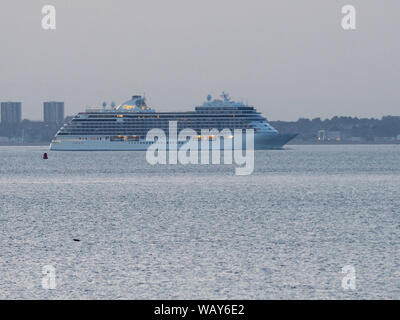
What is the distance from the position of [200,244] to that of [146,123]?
363 ft

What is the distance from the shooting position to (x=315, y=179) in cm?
6556

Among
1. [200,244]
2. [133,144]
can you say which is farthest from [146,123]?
[200,244]

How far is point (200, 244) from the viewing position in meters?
26.0

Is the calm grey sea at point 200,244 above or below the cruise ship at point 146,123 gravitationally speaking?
below

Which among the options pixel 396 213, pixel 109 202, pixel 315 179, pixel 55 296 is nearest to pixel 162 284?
pixel 55 296

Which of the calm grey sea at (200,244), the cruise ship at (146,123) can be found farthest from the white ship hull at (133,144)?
the calm grey sea at (200,244)

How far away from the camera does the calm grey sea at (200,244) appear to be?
63.0 ft

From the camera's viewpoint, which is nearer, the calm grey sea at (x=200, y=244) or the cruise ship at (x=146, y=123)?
the calm grey sea at (x=200, y=244)

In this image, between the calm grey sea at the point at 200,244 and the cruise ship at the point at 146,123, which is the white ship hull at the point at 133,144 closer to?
the cruise ship at the point at 146,123

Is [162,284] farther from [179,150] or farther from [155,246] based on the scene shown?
[179,150]

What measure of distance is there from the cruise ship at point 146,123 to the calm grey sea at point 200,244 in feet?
270

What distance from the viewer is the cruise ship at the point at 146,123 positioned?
13175 centimetres

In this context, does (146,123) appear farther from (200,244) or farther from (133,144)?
(200,244)

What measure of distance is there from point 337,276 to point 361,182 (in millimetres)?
40998
